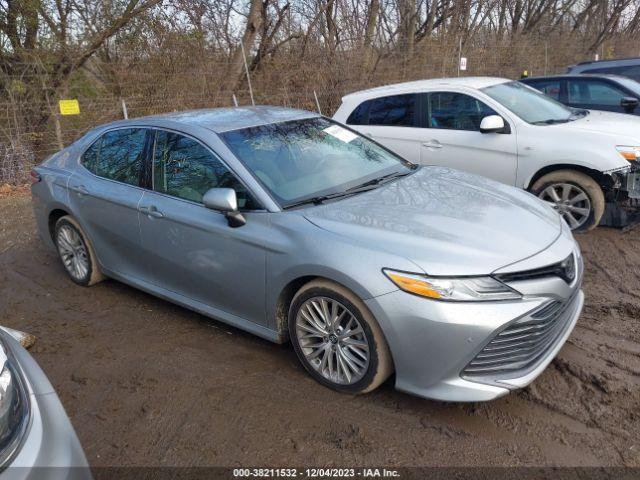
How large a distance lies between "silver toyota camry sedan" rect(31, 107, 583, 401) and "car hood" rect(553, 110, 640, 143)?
2445 mm

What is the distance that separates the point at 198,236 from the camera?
12.3 feet

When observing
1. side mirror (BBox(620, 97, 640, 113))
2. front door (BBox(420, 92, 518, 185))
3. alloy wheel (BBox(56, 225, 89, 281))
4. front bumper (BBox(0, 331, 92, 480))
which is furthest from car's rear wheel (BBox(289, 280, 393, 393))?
side mirror (BBox(620, 97, 640, 113))

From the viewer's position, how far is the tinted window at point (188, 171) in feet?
12.1

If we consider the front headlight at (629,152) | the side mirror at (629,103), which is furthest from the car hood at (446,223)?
the side mirror at (629,103)

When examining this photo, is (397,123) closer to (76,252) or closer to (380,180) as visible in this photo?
(380,180)

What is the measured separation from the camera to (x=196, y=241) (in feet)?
12.4

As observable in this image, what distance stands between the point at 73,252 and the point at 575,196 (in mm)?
4989

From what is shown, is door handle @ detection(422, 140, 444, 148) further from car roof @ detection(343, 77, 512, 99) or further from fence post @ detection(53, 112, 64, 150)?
fence post @ detection(53, 112, 64, 150)

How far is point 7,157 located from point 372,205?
8563mm

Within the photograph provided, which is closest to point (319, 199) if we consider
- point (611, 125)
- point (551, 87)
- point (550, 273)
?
point (550, 273)

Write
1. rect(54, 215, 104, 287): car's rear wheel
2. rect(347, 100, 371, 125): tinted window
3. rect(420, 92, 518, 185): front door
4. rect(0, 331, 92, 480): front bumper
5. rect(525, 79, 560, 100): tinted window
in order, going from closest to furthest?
rect(0, 331, 92, 480): front bumper < rect(54, 215, 104, 287): car's rear wheel < rect(420, 92, 518, 185): front door < rect(347, 100, 371, 125): tinted window < rect(525, 79, 560, 100): tinted window

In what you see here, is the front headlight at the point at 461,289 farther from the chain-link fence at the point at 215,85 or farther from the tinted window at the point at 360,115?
the chain-link fence at the point at 215,85

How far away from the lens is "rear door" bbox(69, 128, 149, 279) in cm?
434

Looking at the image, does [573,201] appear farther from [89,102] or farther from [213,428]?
[89,102]
